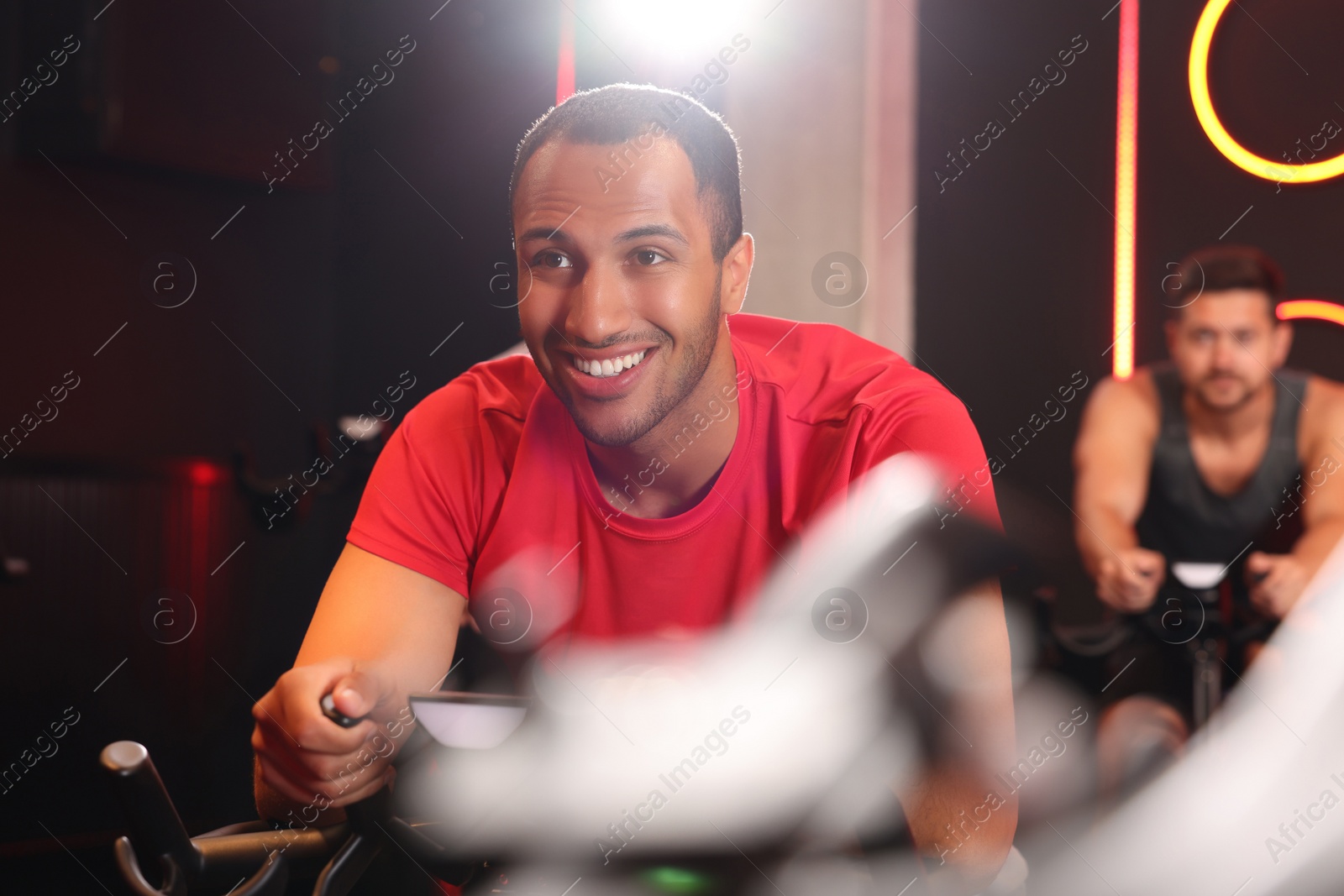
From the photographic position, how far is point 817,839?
639 millimetres

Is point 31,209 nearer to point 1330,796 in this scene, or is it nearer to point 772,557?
point 772,557

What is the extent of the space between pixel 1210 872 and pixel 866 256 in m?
1.61

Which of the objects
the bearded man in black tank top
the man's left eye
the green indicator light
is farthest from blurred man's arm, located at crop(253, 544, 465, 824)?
the bearded man in black tank top

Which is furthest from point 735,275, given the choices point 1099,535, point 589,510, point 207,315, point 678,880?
point 207,315

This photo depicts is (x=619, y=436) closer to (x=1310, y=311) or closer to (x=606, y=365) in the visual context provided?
(x=606, y=365)

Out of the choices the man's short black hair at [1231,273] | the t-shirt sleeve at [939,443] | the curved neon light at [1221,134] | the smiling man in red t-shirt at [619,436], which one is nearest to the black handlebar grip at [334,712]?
the smiling man in red t-shirt at [619,436]

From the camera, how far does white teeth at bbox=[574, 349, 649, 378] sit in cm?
131

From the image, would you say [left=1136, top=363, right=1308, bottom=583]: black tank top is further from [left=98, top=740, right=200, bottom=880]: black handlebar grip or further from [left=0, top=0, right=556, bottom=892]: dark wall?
[left=98, top=740, right=200, bottom=880]: black handlebar grip

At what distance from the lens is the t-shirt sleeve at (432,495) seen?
1.26m

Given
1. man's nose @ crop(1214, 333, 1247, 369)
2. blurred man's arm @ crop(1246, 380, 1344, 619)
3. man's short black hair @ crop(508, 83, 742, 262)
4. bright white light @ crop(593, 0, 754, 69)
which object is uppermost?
bright white light @ crop(593, 0, 754, 69)

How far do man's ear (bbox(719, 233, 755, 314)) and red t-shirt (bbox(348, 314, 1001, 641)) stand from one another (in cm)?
14

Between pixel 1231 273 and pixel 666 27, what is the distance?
4.50 ft

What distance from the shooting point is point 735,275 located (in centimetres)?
145

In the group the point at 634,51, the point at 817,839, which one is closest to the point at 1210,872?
the point at 817,839
